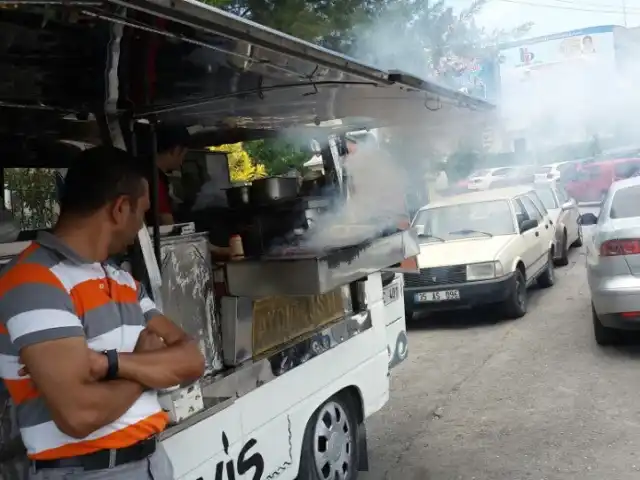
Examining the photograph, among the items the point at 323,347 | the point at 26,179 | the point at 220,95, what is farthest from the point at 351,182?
the point at 26,179

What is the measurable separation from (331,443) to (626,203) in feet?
14.2

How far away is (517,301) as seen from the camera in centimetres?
873

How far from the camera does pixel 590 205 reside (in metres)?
19.2

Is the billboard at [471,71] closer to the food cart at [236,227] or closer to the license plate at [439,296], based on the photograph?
the license plate at [439,296]

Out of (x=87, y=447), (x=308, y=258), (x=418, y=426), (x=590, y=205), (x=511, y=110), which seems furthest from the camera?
(x=590, y=205)

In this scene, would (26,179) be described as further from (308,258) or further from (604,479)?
(604,479)

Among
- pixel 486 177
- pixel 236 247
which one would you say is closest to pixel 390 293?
pixel 236 247

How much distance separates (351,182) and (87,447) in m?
3.35

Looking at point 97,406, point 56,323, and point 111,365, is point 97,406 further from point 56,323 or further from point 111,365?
point 56,323

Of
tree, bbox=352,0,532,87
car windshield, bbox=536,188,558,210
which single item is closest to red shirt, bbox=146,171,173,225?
tree, bbox=352,0,532,87

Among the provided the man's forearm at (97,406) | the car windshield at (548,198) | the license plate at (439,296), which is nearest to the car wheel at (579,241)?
the car windshield at (548,198)

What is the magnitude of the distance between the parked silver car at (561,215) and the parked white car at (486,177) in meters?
6.55

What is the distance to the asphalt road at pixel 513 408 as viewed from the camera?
15.3 feet

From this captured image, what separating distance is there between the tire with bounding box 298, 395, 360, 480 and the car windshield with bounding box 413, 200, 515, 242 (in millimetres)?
5230
